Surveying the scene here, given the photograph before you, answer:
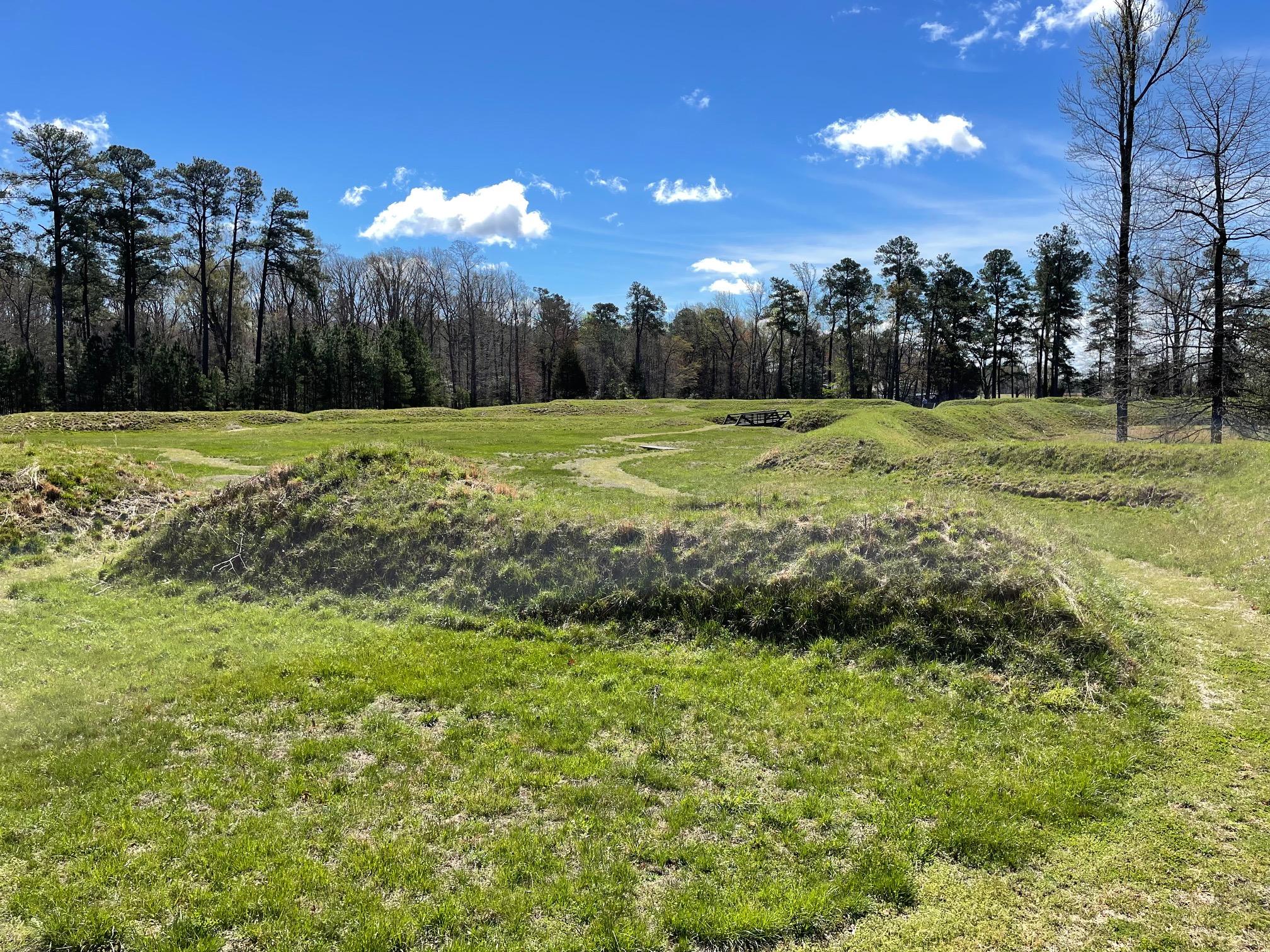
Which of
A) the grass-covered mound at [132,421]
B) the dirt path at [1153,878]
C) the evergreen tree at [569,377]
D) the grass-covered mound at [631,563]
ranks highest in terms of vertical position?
the evergreen tree at [569,377]

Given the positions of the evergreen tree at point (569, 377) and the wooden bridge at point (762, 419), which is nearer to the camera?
the wooden bridge at point (762, 419)

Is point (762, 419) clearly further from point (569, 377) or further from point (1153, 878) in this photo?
point (1153, 878)

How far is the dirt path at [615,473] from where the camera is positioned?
72.3 ft

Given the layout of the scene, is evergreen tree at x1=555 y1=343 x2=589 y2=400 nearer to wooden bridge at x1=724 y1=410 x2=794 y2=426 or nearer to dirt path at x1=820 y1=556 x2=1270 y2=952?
wooden bridge at x1=724 y1=410 x2=794 y2=426

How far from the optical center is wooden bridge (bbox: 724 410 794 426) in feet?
164

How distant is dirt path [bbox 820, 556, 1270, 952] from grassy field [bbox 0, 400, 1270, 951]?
0.03 meters

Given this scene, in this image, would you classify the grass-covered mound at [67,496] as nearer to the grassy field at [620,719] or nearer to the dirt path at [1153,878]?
the grassy field at [620,719]

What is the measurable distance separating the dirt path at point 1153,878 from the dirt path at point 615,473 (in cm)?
1336

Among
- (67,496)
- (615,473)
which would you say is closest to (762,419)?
(615,473)

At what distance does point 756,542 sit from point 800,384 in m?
82.6

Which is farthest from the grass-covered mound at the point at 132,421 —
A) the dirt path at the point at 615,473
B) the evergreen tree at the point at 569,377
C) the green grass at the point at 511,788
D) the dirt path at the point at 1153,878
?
the dirt path at the point at 1153,878

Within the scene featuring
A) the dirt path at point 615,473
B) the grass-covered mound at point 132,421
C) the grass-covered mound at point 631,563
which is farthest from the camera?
the grass-covered mound at point 132,421

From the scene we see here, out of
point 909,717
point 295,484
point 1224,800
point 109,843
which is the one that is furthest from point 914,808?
point 295,484

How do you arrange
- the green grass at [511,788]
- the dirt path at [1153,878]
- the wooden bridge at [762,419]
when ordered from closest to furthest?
the dirt path at [1153,878], the green grass at [511,788], the wooden bridge at [762,419]
